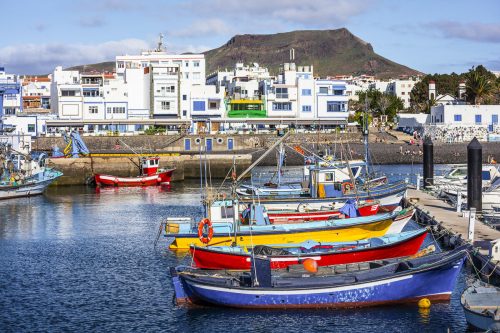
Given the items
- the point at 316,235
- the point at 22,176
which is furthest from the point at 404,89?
the point at 316,235

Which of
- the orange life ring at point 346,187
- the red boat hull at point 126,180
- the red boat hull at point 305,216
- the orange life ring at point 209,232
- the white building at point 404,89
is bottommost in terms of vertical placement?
the red boat hull at point 126,180

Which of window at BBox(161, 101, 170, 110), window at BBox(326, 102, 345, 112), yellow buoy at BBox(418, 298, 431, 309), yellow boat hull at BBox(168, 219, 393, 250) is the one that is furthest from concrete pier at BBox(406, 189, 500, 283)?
window at BBox(161, 101, 170, 110)

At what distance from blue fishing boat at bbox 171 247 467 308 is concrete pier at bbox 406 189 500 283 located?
5.46ft

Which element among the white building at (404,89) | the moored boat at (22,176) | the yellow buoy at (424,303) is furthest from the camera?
the white building at (404,89)

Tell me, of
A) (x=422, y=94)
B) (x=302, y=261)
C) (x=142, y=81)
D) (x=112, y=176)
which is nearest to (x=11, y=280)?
(x=302, y=261)

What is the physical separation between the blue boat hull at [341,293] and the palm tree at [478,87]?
3514 inches

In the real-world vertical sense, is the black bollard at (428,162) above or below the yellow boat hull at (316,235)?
above

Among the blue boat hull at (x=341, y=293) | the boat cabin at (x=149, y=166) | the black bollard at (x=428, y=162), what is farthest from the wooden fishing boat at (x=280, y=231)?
the boat cabin at (x=149, y=166)

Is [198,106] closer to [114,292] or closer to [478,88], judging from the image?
[478,88]

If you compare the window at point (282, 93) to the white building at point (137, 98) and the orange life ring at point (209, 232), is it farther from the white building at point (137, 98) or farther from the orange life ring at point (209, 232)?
the orange life ring at point (209, 232)

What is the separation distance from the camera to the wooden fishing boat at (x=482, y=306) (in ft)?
64.8

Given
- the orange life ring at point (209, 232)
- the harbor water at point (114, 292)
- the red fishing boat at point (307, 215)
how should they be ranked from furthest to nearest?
the red fishing boat at point (307, 215)
the orange life ring at point (209, 232)
the harbor water at point (114, 292)

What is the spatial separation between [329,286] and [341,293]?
44 centimetres

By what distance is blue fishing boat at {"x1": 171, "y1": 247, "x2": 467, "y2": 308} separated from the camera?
77.7 ft
